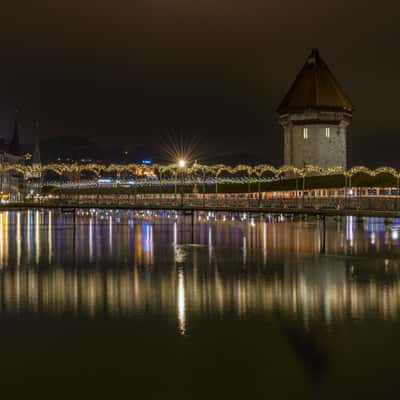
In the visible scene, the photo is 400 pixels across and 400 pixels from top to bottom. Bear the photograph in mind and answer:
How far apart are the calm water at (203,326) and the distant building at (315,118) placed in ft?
177

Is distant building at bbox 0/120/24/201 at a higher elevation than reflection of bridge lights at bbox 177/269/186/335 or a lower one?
higher

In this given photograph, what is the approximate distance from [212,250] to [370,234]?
14.5 m

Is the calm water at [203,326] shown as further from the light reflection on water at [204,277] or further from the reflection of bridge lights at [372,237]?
the reflection of bridge lights at [372,237]

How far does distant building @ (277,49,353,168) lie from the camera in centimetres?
8394

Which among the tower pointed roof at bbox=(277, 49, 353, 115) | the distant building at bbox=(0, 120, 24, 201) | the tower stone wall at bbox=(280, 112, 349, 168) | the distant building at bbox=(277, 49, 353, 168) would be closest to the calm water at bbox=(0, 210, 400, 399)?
the tower stone wall at bbox=(280, 112, 349, 168)

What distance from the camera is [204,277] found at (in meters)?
24.6

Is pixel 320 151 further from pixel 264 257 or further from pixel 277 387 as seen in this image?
pixel 277 387

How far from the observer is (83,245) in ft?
126

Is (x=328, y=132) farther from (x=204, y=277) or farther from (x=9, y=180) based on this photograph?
(x=9, y=180)

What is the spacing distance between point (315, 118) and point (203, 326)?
70414 mm

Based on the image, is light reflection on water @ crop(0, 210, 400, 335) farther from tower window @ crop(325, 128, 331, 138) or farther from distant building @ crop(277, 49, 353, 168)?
tower window @ crop(325, 128, 331, 138)

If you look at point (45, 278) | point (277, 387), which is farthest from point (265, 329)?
point (45, 278)

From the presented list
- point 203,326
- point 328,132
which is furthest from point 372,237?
point 328,132

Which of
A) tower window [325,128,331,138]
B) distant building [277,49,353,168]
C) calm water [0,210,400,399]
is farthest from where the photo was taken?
tower window [325,128,331,138]
